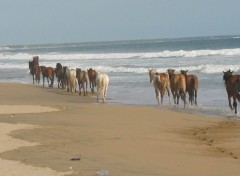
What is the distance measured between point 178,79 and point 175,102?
87cm

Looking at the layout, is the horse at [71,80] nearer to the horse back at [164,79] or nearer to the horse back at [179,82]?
the horse back at [164,79]

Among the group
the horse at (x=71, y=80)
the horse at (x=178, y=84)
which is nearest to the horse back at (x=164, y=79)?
the horse at (x=178, y=84)

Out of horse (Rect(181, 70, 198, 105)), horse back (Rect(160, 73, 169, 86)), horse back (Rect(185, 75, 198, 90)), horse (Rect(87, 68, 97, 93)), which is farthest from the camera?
horse (Rect(87, 68, 97, 93))

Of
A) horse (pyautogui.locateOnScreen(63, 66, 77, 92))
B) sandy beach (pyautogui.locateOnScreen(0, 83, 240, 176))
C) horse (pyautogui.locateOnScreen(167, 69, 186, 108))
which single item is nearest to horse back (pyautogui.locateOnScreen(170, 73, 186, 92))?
horse (pyautogui.locateOnScreen(167, 69, 186, 108))

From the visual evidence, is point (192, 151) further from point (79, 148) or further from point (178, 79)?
point (178, 79)

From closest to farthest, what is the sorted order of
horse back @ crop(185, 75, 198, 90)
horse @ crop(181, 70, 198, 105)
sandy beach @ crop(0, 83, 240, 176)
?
1. sandy beach @ crop(0, 83, 240, 176)
2. horse @ crop(181, 70, 198, 105)
3. horse back @ crop(185, 75, 198, 90)

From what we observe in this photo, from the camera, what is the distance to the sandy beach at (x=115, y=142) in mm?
7852

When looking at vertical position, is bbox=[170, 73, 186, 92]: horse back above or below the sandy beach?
above

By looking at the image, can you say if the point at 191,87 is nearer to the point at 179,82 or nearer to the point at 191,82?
the point at 191,82

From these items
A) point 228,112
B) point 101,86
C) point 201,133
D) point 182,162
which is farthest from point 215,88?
point 182,162

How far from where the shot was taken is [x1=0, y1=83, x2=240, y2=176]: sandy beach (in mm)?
7852

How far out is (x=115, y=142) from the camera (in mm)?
10156

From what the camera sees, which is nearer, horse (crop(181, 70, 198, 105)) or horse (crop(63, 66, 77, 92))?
horse (crop(181, 70, 198, 105))

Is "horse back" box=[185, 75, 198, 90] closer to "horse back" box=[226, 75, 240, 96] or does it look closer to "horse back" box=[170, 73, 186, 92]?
"horse back" box=[170, 73, 186, 92]
